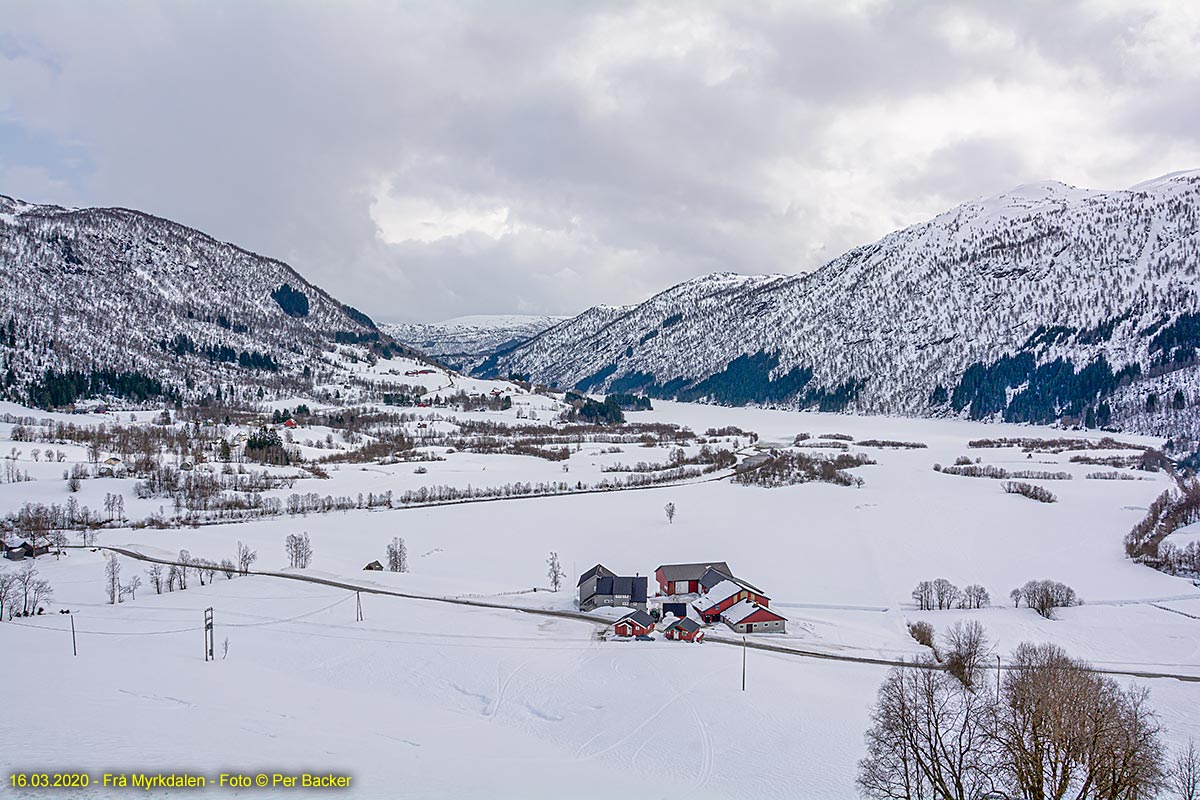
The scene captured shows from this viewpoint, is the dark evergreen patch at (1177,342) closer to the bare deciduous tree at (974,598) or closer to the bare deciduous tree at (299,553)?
the bare deciduous tree at (974,598)

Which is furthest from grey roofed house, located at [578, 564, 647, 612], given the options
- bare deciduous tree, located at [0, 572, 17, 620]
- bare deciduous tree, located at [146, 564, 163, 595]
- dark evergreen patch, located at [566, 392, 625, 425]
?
dark evergreen patch, located at [566, 392, 625, 425]

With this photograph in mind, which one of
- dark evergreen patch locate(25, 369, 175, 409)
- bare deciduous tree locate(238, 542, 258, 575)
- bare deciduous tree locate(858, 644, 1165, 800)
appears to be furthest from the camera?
dark evergreen patch locate(25, 369, 175, 409)

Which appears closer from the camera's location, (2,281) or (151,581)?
(151,581)

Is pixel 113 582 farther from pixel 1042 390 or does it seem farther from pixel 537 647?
pixel 1042 390

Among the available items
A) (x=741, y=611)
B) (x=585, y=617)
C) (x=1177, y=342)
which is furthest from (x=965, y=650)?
(x=1177, y=342)

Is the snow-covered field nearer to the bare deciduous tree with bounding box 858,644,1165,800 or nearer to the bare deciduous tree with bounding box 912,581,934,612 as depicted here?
the bare deciduous tree with bounding box 912,581,934,612

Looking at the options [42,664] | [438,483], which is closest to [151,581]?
[42,664]

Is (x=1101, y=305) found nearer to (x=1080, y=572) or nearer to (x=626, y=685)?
(x=1080, y=572)
